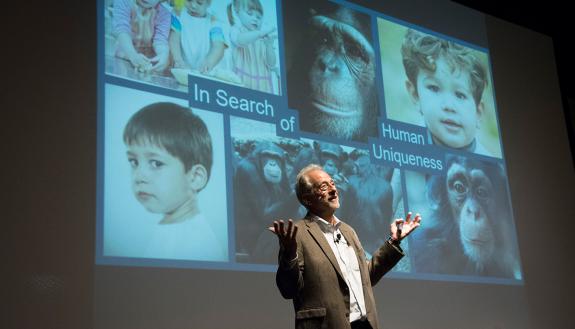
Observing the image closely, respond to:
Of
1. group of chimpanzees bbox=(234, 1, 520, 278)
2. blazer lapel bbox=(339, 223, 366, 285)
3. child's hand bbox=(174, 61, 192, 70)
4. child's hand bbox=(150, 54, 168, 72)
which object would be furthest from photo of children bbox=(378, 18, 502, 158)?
blazer lapel bbox=(339, 223, 366, 285)

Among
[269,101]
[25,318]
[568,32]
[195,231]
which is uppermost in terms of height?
[568,32]

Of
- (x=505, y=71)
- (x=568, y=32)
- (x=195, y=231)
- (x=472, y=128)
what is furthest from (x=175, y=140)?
(x=568, y=32)

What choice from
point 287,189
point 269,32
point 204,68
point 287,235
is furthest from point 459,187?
point 287,235

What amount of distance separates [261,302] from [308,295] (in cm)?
117

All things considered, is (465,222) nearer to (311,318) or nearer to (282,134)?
(282,134)

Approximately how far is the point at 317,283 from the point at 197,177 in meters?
1.29

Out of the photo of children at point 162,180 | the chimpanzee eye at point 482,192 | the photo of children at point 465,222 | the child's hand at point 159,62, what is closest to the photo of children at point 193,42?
the child's hand at point 159,62

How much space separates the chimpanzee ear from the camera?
12.2 ft

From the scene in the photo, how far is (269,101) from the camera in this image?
4148mm

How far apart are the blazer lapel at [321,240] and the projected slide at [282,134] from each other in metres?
0.97

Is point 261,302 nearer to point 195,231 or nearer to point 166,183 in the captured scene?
point 195,231

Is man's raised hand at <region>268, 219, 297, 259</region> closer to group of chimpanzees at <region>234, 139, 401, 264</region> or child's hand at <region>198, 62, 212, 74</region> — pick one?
group of chimpanzees at <region>234, 139, 401, 264</region>

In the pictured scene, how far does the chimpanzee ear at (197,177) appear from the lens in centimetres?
371

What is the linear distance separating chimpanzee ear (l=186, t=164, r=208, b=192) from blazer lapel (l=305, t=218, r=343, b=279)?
1034 mm
